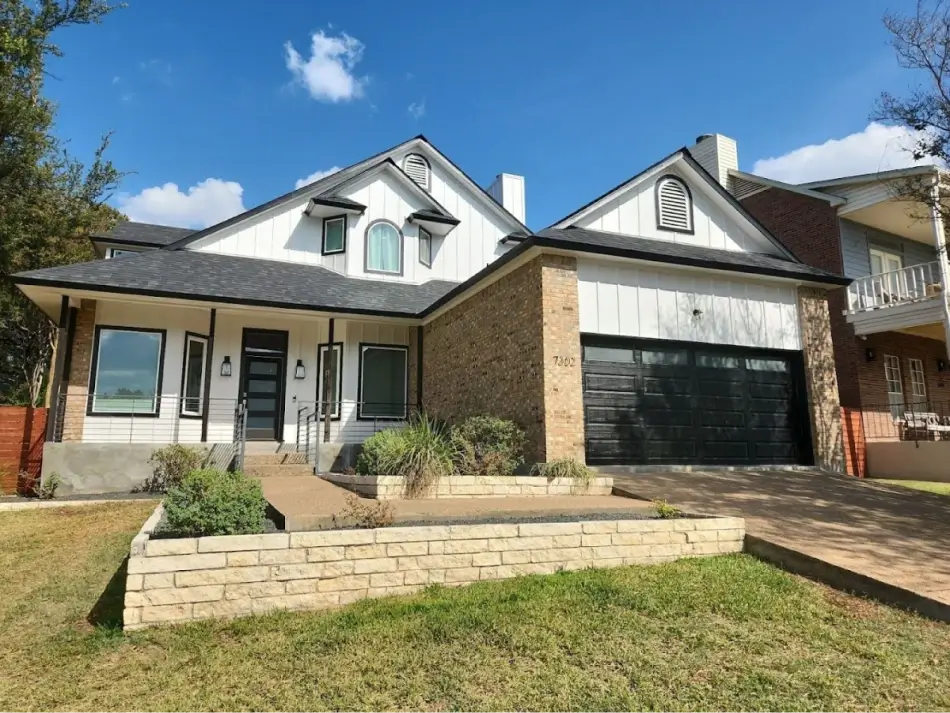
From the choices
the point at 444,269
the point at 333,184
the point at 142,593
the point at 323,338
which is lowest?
the point at 142,593

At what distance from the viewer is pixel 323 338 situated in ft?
50.4

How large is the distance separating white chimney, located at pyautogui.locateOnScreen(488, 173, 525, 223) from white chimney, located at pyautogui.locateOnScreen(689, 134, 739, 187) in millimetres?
6252

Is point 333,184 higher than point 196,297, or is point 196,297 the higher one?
point 333,184

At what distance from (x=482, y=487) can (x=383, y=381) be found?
7.44 meters

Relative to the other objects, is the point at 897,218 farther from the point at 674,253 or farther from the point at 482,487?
the point at 482,487

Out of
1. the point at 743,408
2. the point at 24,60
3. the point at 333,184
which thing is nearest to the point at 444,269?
the point at 333,184

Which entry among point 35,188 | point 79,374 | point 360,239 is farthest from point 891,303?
point 35,188

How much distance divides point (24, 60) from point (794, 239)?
21742mm

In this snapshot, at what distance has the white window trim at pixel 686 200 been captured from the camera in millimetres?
13406

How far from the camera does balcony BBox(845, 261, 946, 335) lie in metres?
15.9

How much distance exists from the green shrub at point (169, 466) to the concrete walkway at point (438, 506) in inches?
147

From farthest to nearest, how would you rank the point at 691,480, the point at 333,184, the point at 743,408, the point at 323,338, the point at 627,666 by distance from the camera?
the point at 333,184 < the point at 323,338 < the point at 743,408 < the point at 691,480 < the point at 627,666

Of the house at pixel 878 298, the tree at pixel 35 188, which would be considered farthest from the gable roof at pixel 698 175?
the tree at pixel 35 188

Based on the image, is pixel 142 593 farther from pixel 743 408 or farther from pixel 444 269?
pixel 444 269
